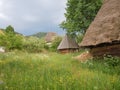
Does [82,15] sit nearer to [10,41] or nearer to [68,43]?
[68,43]

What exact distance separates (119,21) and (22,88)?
32.6 feet

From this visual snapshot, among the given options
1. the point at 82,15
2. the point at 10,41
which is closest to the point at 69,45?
the point at 82,15

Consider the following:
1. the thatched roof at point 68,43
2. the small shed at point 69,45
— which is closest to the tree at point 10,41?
the small shed at point 69,45

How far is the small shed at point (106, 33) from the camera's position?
1502 cm

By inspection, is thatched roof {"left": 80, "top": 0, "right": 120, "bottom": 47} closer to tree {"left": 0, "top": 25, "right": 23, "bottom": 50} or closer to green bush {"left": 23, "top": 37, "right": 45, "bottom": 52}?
tree {"left": 0, "top": 25, "right": 23, "bottom": 50}

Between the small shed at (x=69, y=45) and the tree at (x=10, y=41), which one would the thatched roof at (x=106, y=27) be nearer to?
the small shed at (x=69, y=45)

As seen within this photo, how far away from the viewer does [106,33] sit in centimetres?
1549

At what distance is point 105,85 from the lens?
7.52 meters

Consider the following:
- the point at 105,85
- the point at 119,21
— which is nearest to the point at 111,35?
the point at 119,21

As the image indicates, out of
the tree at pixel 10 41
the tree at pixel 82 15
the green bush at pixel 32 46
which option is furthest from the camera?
the green bush at pixel 32 46

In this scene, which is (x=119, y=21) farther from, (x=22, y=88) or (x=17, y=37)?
(x=17, y=37)

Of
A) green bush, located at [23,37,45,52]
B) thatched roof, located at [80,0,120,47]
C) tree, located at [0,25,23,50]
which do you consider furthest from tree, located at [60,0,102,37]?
green bush, located at [23,37,45,52]

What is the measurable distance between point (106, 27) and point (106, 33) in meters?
0.89

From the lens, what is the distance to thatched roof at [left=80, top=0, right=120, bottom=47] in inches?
589
